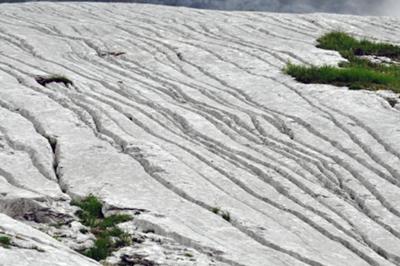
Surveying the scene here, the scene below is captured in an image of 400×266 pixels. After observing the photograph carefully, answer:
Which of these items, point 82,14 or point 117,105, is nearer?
point 117,105

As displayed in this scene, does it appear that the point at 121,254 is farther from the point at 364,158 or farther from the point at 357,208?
the point at 364,158

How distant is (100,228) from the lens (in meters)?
13.8

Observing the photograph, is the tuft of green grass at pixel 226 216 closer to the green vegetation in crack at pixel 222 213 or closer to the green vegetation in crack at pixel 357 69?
the green vegetation in crack at pixel 222 213

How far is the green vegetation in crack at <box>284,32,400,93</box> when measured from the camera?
964 inches

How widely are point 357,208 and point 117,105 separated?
270 inches

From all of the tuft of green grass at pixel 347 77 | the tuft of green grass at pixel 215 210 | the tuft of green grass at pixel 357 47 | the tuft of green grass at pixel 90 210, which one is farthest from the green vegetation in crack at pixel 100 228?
the tuft of green grass at pixel 357 47

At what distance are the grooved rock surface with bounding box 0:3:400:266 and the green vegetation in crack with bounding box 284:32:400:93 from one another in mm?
573

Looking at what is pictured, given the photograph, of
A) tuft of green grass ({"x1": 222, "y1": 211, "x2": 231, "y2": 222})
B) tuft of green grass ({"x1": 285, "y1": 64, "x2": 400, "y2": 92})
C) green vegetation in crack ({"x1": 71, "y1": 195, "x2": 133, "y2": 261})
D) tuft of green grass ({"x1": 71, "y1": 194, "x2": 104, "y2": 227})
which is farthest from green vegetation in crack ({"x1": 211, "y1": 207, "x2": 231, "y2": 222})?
tuft of green grass ({"x1": 285, "y1": 64, "x2": 400, "y2": 92})

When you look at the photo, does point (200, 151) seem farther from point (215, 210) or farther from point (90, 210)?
→ point (90, 210)

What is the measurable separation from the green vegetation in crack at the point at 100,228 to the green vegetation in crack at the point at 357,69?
11534 millimetres

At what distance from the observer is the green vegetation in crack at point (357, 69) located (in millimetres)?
24484

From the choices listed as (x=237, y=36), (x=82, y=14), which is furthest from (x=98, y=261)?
(x=82, y=14)

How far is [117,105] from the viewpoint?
819 inches

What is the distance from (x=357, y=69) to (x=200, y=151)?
8.79 m
